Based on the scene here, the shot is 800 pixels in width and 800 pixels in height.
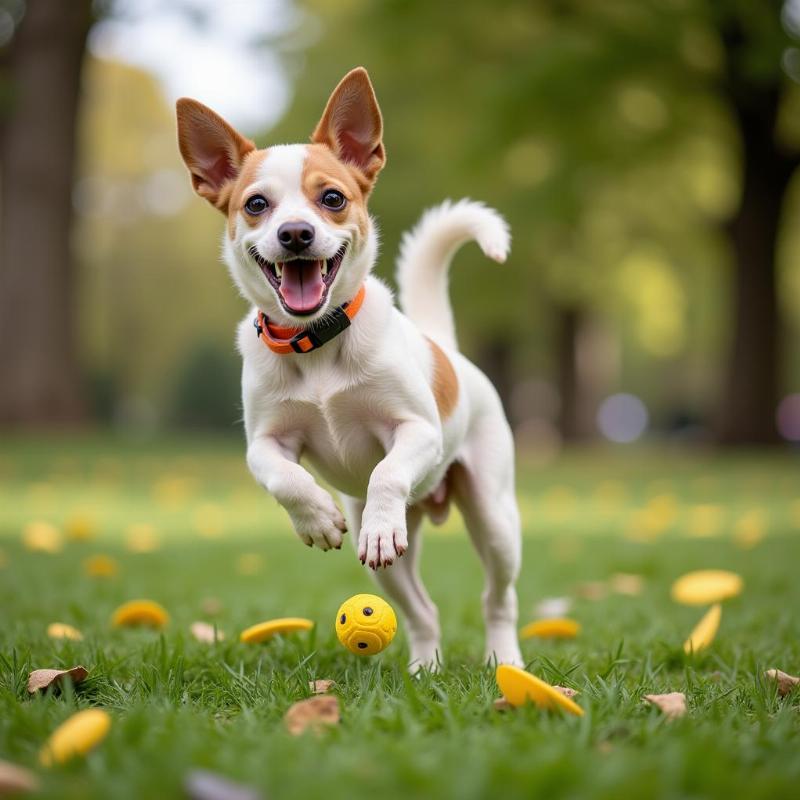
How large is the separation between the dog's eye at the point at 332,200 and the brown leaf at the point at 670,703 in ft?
5.60

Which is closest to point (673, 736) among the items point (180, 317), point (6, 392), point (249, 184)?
point (249, 184)

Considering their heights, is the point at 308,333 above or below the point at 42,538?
above

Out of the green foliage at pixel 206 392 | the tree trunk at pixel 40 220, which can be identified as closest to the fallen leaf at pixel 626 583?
the tree trunk at pixel 40 220

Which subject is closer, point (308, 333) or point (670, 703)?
point (670, 703)

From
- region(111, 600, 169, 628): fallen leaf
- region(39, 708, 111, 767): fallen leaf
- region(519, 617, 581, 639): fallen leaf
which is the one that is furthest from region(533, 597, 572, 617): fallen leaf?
region(39, 708, 111, 767): fallen leaf

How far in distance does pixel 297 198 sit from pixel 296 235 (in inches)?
9.7

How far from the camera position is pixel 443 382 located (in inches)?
134

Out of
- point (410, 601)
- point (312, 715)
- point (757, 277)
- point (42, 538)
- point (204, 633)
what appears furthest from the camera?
point (757, 277)

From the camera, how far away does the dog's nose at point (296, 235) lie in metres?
2.86

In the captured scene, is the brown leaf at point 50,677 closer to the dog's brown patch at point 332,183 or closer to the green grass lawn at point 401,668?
the green grass lawn at point 401,668

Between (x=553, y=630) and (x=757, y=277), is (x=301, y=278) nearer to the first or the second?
(x=553, y=630)

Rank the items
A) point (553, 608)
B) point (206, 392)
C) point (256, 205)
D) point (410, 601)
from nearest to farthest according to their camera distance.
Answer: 1. point (256, 205)
2. point (410, 601)
3. point (553, 608)
4. point (206, 392)

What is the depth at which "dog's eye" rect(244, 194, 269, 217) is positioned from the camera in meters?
3.08

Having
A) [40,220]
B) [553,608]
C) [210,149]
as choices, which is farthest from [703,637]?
[40,220]
